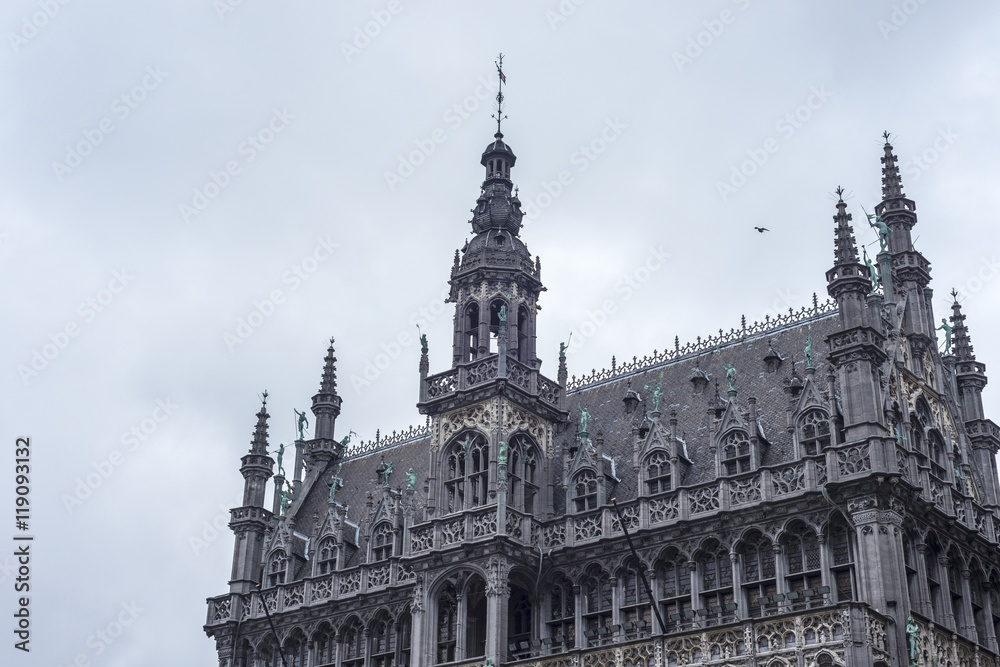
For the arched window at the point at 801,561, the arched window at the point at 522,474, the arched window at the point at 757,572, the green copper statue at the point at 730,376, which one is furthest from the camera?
the arched window at the point at 522,474

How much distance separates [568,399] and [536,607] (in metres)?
12.5

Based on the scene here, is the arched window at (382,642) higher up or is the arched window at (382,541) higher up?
the arched window at (382,541)

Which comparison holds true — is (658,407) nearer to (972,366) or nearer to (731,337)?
(731,337)

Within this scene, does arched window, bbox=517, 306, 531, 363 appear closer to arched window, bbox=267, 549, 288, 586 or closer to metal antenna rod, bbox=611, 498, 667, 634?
metal antenna rod, bbox=611, 498, 667, 634

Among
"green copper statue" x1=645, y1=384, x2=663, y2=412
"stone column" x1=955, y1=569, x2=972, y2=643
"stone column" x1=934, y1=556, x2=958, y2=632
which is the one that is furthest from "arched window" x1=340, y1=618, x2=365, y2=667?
"stone column" x1=955, y1=569, x2=972, y2=643

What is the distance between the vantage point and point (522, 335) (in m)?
55.8

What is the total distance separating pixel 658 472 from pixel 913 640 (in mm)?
12215

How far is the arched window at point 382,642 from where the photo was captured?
54625 millimetres

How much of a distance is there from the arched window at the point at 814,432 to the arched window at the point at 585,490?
29.2 ft

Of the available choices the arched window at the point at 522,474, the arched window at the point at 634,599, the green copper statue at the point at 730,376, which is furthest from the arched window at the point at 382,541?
the green copper statue at the point at 730,376

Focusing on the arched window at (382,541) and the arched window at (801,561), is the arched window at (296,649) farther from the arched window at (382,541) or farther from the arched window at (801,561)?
the arched window at (801,561)

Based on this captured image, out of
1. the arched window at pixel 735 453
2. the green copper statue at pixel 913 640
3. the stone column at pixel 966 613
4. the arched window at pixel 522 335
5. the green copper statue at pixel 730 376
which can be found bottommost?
the green copper statue at pixel 913 640

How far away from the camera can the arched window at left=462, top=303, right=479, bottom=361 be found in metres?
55.3

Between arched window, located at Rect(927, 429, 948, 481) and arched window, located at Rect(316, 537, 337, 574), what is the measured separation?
26.3 metres
